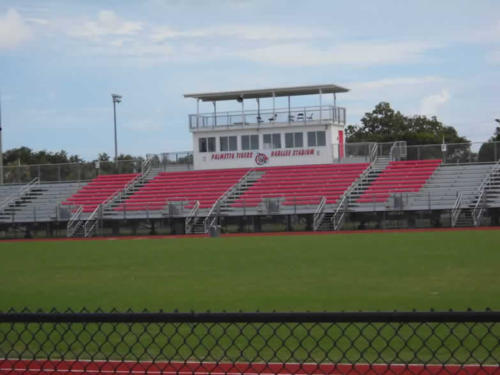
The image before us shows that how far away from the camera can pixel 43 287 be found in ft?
A: 62.5

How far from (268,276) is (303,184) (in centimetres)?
2887

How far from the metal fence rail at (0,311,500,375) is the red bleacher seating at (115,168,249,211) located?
35.1 meters

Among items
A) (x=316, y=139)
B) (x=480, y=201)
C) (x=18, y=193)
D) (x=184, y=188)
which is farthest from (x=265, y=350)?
(x=18, y=193)

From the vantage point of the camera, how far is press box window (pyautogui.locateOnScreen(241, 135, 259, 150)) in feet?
177

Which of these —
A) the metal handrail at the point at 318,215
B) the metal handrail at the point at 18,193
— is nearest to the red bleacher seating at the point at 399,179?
the metal handrail at the point at 318,215

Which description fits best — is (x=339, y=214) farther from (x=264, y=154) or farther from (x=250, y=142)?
(x=250, y=142)

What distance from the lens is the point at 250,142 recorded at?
5403 cm

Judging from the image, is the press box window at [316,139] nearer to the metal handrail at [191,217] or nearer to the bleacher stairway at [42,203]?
the metal handrail at [191,217]

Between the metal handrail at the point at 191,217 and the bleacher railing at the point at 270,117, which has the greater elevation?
the bleacher railing at the point at 270,117

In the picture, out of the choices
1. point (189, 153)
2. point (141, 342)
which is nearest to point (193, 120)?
point (189, 153)

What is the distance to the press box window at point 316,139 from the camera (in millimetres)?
52625

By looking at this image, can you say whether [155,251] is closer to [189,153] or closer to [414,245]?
[414,245]

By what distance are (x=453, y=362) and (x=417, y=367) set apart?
0.66 metres

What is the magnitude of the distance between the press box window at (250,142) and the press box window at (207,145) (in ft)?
6.92
